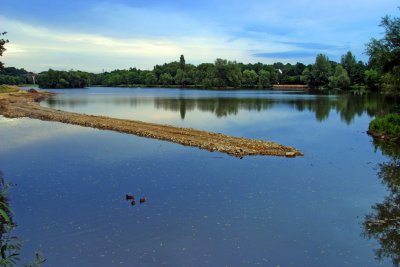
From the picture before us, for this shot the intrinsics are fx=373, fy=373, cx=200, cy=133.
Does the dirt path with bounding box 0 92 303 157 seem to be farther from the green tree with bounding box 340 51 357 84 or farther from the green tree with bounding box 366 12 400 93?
the green tree with bounding box 340 51 357 84

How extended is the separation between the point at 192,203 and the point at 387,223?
A: 883cm

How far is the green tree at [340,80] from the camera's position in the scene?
148m

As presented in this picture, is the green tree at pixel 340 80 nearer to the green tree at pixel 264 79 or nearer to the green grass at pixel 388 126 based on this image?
the green tree at pixel 264 79

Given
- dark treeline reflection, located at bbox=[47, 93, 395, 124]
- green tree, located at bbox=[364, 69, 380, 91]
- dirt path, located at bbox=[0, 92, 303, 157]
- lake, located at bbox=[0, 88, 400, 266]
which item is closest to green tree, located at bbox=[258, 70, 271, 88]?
green tree, located at bbox=[364, 69, 380, 91]

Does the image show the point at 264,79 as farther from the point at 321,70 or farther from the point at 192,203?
the point at 192,203

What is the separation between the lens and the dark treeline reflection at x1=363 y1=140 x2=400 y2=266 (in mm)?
13844

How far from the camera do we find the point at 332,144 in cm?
3497

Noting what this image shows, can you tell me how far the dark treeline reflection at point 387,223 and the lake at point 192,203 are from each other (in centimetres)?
15

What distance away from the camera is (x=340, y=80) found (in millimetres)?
148500

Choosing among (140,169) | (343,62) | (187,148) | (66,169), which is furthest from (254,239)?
(343,62)

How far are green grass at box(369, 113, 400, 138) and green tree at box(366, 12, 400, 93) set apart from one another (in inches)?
156

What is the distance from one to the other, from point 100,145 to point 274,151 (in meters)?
15.3

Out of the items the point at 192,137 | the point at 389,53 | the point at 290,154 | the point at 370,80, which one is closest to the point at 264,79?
the point at 370,80

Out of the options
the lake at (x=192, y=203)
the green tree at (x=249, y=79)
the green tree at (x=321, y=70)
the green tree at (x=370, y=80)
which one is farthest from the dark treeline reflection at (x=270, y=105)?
the green tree at (x=249, y=79)
